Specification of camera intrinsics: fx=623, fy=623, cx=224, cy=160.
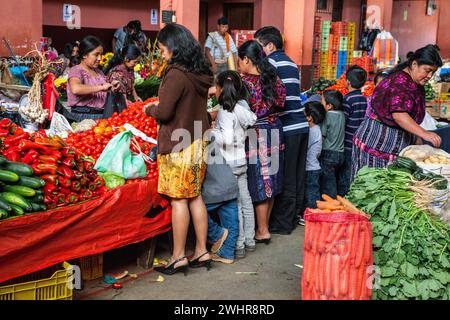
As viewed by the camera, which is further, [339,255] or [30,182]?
[30,182]

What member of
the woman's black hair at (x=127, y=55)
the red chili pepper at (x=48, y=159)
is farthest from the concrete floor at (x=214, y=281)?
the woman's black hair at (x=127, y=55)

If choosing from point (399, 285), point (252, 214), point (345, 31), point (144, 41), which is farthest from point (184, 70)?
point (345, 31)

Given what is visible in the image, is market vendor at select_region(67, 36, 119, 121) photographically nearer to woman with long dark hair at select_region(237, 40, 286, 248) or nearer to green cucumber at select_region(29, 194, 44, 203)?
woman with long dark hair at select_region(237, 40, 286, 248)

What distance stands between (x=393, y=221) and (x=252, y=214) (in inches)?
63.5

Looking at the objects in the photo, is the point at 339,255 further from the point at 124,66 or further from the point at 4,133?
the point at 124,66

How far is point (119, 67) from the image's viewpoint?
22.3ft

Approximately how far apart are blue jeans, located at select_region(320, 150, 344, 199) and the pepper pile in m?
3.15

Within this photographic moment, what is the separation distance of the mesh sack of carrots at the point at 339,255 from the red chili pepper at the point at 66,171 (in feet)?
5.58

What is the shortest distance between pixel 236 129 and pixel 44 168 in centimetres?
175

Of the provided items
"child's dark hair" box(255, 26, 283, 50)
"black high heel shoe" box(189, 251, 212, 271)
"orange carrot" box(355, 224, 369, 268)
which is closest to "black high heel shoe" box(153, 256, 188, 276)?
"black high heel shoe" box(189, 251, 212, 271)

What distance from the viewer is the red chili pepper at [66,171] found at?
4.38 meters

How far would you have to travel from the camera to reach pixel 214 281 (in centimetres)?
502

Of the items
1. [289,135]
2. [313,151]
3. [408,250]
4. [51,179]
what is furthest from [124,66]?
[408,250]
